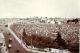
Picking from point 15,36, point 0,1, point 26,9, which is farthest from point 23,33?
point 0,1

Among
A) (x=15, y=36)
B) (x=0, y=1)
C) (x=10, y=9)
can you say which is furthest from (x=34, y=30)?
(x=0, y=1)

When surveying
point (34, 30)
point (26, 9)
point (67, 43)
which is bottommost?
point (67, 43)

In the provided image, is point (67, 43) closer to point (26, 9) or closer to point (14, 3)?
point (26, 9)

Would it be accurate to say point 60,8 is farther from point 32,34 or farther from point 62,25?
point 32,34

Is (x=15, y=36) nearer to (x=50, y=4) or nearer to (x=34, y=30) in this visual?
(x=34, y=30)

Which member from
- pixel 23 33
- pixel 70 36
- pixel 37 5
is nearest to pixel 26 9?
pixel 37 5

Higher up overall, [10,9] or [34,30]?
[10,9]

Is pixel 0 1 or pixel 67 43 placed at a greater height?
pixel 0 1
